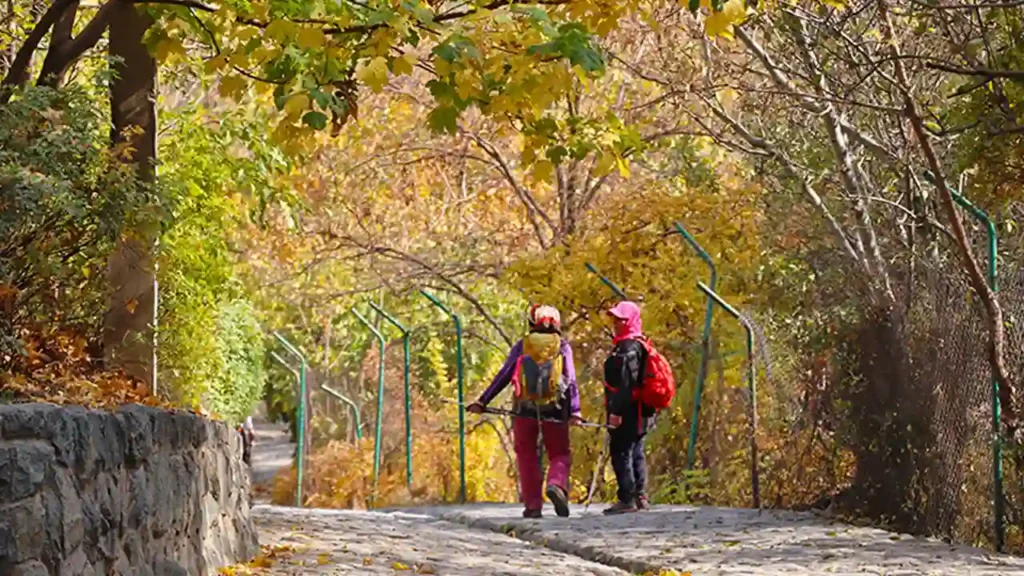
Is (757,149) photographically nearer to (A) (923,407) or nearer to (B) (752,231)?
(B) (752,231)

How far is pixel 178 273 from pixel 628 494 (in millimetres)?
3935

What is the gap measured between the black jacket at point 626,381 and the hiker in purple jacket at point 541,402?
354 millimetres

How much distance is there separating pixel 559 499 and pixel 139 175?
16.3 feet

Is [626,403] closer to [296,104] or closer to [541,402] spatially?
[541,402]

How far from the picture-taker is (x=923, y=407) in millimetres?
10961

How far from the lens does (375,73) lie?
750 cm

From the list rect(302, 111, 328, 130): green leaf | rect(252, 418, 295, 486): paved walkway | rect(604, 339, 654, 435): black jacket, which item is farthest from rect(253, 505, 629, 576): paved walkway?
rect(252, 418, 295, 486): paved walkway

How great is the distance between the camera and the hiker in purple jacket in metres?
13.6

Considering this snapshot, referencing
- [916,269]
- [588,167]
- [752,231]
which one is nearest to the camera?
[916,269]

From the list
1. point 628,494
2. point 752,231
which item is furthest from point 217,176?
point 752,231

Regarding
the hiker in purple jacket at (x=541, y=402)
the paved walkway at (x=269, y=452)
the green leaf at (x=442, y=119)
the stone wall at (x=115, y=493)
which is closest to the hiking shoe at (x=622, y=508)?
the hiker in purple jacket at (x=541, y=402)

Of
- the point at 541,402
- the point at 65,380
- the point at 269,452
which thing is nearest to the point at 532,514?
the point at 541,402

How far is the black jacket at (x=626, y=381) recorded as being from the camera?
44.3ft

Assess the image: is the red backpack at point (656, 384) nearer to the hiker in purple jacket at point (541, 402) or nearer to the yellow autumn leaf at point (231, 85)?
the hiker in purple jacket at point (541, 402)
